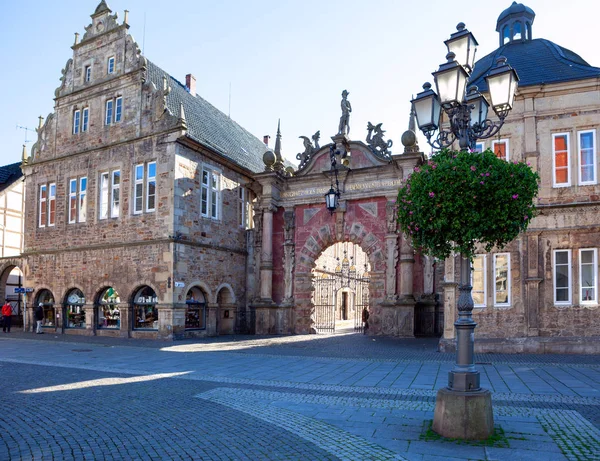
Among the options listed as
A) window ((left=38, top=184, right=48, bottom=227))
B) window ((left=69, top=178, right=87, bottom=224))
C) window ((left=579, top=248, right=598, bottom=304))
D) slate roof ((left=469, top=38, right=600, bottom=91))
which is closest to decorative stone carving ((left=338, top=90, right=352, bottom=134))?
slate roof ((left=469, top=38, right=600, bottom=91))

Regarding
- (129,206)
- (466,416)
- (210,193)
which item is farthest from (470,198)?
(129,206)

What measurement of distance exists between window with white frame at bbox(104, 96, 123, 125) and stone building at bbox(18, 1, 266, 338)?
65 mm

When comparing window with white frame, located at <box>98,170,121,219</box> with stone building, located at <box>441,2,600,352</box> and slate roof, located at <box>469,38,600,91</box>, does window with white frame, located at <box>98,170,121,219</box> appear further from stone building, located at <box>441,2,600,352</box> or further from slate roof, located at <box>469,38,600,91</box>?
slate roof, located at <box>469,38,600,91</box>

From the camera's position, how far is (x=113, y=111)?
24.3 metres

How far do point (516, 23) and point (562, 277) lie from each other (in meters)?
12.9

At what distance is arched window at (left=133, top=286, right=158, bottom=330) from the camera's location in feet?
72.4

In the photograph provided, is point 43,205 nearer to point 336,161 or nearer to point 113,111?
point 113,111

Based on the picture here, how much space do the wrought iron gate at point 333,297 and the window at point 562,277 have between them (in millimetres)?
10807

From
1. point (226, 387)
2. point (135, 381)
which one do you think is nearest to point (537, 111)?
point (226, 387)

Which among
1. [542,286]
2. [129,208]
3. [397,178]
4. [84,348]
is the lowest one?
[84,348]

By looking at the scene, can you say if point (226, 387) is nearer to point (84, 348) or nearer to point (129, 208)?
point (84, 348)

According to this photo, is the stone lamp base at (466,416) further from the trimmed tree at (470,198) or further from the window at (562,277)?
the window at (562,277)

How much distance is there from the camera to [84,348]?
1786 cm

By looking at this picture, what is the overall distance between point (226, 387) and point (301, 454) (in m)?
4.55
